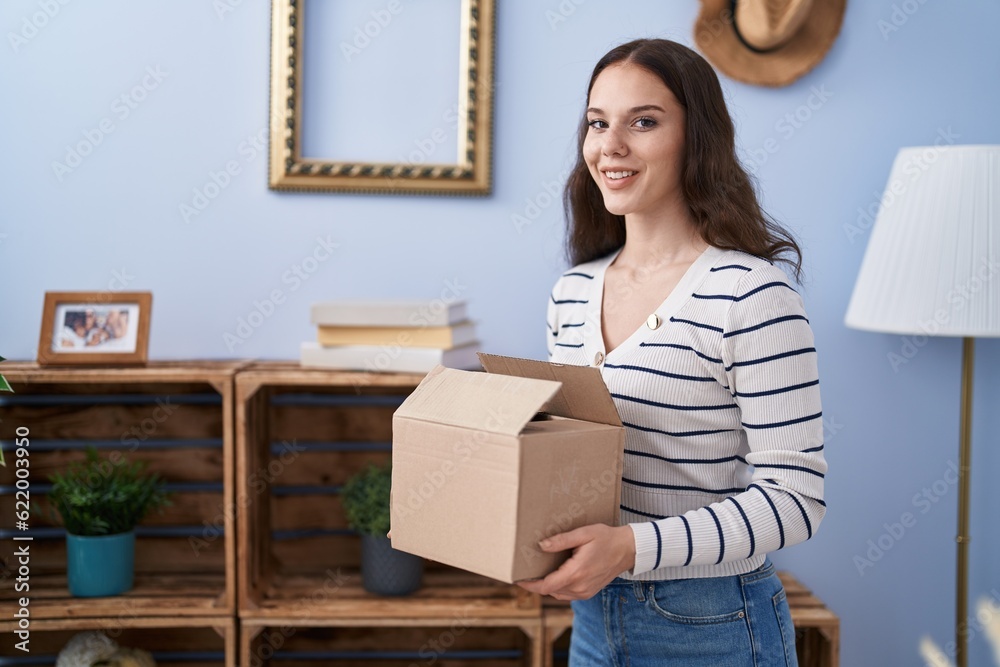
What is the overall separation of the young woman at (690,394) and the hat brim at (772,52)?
0.86m

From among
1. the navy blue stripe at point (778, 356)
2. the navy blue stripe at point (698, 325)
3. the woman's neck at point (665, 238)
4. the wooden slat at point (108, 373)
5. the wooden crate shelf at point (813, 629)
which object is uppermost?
the woman's neck at point (665, 238)

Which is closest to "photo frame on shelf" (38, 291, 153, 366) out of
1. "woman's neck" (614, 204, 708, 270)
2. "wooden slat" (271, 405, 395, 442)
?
"wooden slat" (271, 405, 395, 442)

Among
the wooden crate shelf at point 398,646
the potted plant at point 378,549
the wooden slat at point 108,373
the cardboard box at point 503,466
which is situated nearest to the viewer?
the cardboard box at point 503,466

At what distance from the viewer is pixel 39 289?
1.88 metres

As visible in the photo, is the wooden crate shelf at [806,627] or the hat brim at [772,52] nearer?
the wooden crate shelf at [806,627]

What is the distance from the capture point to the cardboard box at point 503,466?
892 mm

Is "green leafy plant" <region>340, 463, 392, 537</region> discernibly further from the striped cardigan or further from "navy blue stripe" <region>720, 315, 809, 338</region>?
"navy blue stripe" <region>720, 315, 809, 338</region>

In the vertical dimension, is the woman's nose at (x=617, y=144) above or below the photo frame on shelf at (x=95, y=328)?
above

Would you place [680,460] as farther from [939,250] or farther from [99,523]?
[99,523]

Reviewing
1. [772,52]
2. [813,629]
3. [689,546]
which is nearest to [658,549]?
[689,546]

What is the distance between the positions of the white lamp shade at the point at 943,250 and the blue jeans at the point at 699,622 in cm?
83

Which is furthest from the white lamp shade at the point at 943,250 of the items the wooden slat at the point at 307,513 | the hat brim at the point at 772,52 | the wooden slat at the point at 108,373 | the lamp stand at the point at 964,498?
the wooden slat at the point at 108,373

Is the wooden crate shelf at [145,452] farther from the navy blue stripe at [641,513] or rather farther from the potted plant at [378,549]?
the navy blue stripe at [641,513]

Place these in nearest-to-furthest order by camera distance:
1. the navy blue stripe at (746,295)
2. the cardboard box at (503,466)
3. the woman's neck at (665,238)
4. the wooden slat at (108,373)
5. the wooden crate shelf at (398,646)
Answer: the cardboard box at (503,466) → the navy blue stripe at (746,295) → the woman's neck at (665,238) → the wooden slat at (108,373) → the wooden crate shelf at (398,646)
